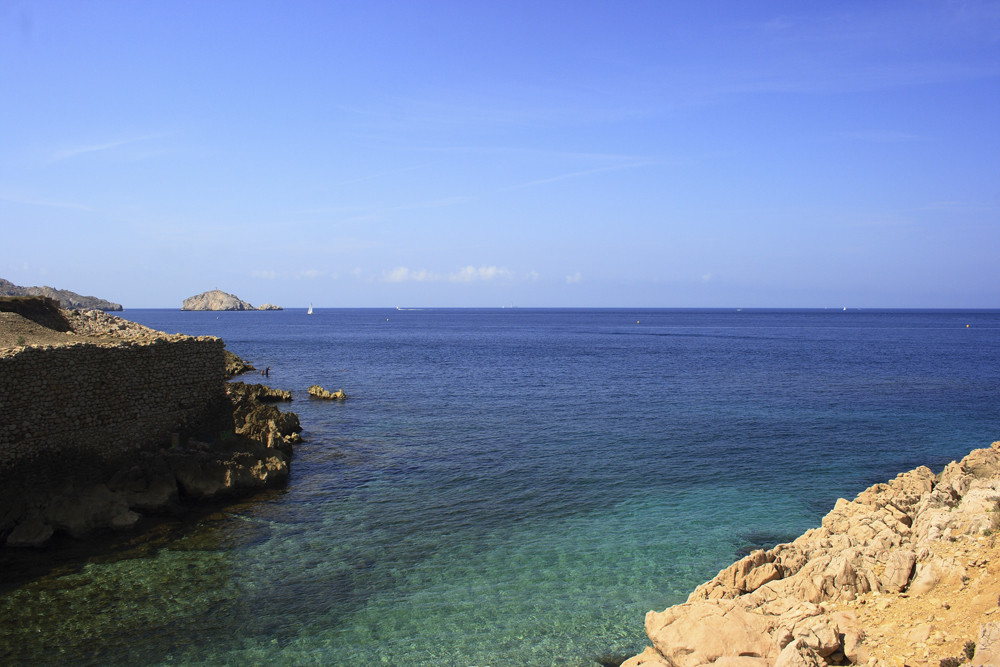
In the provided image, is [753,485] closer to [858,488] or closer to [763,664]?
[858,488]

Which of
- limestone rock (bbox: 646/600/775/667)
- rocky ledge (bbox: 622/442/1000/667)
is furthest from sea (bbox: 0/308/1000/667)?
rocky ledge (bbox: 622/442/1000/667)

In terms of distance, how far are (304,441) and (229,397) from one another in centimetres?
413

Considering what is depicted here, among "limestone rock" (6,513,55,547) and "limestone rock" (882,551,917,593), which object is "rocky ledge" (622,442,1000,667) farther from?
"limestone rock" (6,513,55,547)

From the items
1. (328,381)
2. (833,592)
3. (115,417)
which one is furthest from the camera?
(328,381)

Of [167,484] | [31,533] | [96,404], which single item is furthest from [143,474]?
[31,533]

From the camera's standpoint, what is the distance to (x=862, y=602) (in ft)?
35.4

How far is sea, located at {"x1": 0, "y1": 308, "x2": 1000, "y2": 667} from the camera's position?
1312 centimetres

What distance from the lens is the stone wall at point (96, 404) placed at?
60.5ft

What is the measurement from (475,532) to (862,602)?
35.6 feet

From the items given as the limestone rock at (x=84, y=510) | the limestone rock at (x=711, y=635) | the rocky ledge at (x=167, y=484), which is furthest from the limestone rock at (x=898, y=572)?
the limestone rock at (x=84, y=510)

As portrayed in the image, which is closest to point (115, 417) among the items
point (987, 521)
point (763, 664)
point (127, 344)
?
point (127, 344)

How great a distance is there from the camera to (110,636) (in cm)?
1302

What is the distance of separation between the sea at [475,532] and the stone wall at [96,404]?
3.55m

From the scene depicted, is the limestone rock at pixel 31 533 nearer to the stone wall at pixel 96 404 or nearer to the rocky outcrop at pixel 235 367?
the stone wall at pixel 96 404
